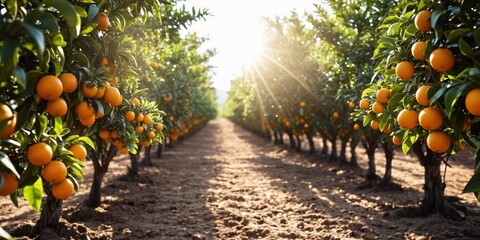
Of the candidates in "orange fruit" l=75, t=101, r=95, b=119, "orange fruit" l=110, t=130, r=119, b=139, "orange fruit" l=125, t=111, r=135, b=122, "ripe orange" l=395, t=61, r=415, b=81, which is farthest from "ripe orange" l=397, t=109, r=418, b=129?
"orange fruit" l=110, t=130, r=119, b=139

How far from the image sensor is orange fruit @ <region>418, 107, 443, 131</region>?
7.97 ft

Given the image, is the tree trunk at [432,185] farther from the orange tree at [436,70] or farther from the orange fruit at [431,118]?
the orange fruit at [431,118]

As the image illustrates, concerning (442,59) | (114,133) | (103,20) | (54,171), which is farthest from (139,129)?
(442,59)

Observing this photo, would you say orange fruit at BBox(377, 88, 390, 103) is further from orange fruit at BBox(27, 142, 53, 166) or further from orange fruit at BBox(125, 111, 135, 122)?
orange fruit at BBox(27, 142, 53, 166)

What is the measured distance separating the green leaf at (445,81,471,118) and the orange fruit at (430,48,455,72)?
11.7 inches

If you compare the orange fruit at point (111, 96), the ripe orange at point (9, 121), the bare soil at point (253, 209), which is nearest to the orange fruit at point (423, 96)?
the orange fruit at point (111, 96)

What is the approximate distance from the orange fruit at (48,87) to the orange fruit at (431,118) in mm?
2370

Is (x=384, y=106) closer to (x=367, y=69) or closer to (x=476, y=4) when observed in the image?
(x=476, y=4)

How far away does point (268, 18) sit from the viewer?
1400cm

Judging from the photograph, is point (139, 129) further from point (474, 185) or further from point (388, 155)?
point (388, 155)

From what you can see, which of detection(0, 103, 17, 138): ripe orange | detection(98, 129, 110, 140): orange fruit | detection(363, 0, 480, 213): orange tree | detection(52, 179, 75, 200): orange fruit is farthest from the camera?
detection(98, 129, 110, 140): orange fruit

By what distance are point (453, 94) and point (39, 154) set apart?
2474 millimetres

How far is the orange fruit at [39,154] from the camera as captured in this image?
2121 mm

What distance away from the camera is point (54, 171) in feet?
7.21
